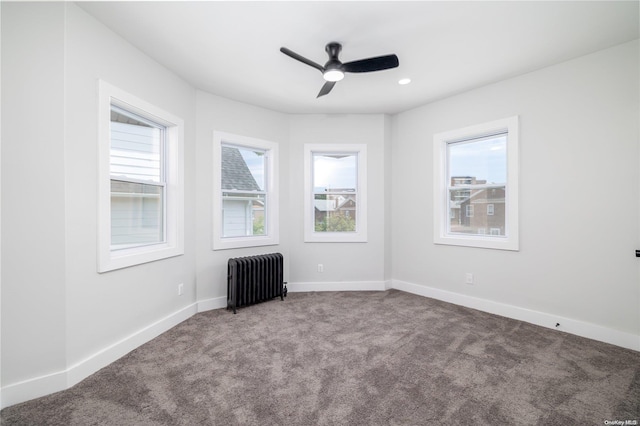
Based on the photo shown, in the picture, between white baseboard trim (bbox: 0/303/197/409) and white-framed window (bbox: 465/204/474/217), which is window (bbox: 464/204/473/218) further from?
white baseboard trim (bbox: 0/303/197/409)

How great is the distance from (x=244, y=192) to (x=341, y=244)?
165cm

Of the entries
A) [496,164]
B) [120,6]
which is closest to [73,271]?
[120,6]

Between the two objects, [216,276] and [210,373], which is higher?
[216,276]

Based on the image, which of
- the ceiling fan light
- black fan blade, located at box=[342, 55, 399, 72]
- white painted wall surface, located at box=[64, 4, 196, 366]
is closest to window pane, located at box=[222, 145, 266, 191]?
white painted wall surface, located at box=[64, 4, 196, 366]

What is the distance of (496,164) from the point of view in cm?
355

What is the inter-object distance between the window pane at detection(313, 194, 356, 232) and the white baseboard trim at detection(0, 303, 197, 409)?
8.31 feet

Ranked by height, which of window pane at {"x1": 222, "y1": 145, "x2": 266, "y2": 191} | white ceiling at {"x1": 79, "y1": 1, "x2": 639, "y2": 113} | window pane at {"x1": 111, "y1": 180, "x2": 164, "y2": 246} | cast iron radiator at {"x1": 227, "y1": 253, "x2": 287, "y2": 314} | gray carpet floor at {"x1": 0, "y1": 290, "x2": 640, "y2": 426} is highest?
white ceiling at {"x1": 79, "y1": 1, "x2": 639, "y2": 113}

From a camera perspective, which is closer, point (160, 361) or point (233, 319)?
point (160, 361)

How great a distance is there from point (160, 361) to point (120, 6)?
108 inches

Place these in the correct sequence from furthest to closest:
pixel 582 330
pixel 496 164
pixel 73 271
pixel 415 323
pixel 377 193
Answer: pixel 377 193 → pixel 496 164 → pixel 415 323 → pixel 582 330 → pixel 73 271

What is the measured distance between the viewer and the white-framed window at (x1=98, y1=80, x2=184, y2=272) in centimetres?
232

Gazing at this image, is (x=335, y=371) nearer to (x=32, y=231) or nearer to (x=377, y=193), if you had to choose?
(x=32, y=231)

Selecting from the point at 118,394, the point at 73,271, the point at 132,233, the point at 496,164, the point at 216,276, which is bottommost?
the point at 118,394

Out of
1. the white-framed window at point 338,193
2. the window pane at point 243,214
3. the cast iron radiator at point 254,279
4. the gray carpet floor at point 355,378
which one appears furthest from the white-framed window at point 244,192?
the gray carpet floor at point 355,378
